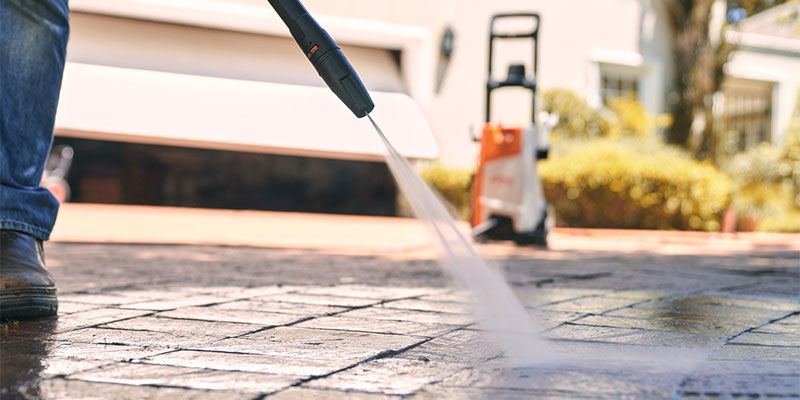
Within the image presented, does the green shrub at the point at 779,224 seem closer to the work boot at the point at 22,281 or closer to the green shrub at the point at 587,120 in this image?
the green shrub at the point at 587,120

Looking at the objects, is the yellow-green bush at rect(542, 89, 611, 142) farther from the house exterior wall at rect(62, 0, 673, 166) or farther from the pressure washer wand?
the pressure washer wand

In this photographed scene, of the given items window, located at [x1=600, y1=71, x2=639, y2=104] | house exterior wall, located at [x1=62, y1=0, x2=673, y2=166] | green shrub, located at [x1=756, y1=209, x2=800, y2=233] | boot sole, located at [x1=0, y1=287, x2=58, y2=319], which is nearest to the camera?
boot sole, located at [x1=0, y1=287, x2=58, y2=319]

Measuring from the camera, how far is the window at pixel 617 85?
1267cm

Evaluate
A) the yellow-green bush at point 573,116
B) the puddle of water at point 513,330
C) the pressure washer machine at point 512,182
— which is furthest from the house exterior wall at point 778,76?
the puddle of water at point 513,330

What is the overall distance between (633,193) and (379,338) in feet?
23.9

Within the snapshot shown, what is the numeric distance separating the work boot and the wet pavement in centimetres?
6

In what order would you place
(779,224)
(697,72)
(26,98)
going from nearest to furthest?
1. (26,98)
2. (779,224)
3. (697,72)

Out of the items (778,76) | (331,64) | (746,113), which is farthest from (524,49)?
(331,64)

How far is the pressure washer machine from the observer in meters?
6.01

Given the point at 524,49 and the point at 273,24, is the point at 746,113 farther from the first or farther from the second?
the point at 273,24

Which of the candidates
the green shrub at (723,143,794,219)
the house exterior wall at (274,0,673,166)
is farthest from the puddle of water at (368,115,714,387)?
the house exterior wall at (274,0,673,166)

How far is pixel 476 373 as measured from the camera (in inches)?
63.4

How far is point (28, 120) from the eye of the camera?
7.49ft

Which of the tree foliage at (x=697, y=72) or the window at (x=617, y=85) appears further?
the window at (x=617, y=85)
